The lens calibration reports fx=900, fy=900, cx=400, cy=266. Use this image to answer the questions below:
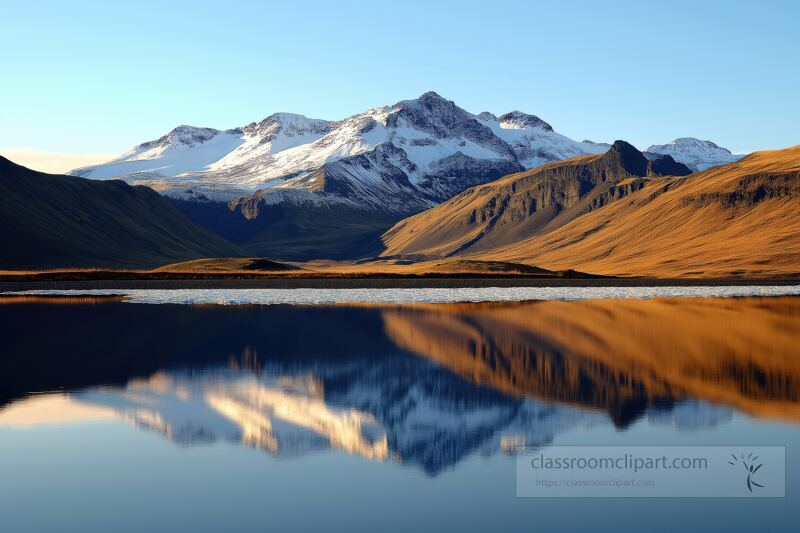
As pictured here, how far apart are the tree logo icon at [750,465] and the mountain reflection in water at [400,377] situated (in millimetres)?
3611

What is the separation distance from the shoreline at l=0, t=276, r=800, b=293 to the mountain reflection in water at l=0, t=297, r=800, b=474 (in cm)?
6595

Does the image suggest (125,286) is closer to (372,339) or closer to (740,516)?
(372,339)

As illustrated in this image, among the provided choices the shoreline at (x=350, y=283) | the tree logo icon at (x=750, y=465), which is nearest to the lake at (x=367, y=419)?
the tree logo icon at (x=750, y=465)

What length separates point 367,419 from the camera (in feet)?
92.7

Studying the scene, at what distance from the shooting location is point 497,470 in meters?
21.7

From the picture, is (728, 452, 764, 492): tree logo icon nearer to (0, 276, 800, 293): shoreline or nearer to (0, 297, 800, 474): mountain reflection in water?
(0, 297, 800, 474): mountain reflection in water

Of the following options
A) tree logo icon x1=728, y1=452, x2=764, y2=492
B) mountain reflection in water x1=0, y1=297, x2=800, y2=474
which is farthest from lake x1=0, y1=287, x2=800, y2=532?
tree logo icon x1=728, y1=452, x2=764, y2=492

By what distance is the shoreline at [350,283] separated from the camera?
131125 mm

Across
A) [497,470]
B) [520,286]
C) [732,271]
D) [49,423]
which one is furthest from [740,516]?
[732,271]

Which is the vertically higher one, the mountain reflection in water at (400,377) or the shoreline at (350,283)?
the shoreline at (350,283)

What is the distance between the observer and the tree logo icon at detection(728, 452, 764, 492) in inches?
803

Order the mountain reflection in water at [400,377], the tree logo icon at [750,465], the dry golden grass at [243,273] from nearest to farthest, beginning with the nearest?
the tree logo icon at [750,465] → the mountain reflection in water at [400,377] → the dry golden grass at [243,273]

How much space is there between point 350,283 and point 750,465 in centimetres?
12010

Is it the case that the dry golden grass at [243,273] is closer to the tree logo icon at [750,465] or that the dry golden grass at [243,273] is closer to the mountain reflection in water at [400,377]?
the mountain reflection in water at [400,377]
